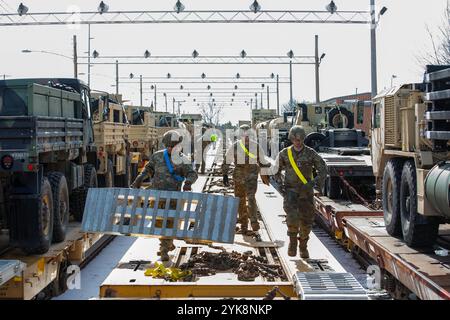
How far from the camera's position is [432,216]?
7.60 meters

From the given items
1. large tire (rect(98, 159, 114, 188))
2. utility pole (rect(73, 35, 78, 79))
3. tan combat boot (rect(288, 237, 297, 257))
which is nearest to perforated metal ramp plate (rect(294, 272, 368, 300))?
tan combat boot (rect(288, 237, 297, 257))

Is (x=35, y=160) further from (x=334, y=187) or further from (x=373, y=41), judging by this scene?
(x=373, y=41)

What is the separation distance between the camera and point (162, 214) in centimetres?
755

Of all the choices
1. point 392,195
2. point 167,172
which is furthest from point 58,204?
point 392,195

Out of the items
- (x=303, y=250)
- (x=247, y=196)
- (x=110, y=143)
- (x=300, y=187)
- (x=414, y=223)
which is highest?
(x=110, y=143)

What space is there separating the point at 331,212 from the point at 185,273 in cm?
459

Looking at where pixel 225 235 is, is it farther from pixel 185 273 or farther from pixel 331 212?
pixel 331 212

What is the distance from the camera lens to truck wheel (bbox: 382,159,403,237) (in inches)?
335

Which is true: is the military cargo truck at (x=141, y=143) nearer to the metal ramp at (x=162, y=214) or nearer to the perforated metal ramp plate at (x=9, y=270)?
the metal ramp at (x=162, y=214)

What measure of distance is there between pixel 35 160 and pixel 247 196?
13.7 feet

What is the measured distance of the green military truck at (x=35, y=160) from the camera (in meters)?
7.46

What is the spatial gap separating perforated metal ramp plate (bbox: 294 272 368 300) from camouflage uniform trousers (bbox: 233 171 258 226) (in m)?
3.83

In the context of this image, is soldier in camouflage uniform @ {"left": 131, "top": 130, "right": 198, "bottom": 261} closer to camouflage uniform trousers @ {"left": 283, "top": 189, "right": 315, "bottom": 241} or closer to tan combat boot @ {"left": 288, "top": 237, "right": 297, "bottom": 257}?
camouflage uniform trousers @ {"left": 283, "top": 189, "right": 315, "bottom": 241}
